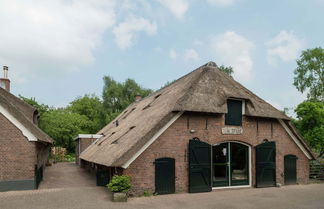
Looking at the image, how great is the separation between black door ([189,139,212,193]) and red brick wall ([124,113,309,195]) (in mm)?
230

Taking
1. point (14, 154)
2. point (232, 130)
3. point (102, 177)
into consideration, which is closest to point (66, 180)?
point (102, 177)

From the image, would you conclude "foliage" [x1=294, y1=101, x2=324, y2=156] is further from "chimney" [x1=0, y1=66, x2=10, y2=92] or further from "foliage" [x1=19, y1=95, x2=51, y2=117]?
"foliage" [x1=19, y1=95, x2=51, y2=117]

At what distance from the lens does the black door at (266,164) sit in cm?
1367

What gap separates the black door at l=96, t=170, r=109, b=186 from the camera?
13378 mm

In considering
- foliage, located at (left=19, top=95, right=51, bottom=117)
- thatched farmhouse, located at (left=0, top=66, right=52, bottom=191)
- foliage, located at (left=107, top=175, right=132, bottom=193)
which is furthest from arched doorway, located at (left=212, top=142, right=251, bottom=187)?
foliage, located at (left=19, top=95, right=51, bottom=117)

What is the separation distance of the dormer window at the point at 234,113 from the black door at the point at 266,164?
176cm

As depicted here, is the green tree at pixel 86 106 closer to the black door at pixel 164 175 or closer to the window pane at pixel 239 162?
the window pane at pixel 239 162

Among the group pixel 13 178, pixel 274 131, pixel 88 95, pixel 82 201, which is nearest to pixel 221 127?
pixel 274 131

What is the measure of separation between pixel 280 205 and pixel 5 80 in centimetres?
2070

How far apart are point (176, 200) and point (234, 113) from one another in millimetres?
5469

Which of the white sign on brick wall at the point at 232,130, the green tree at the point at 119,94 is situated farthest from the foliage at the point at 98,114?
the white sign on brick wall at the point at 232,130

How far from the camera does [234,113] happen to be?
13617 millimetres

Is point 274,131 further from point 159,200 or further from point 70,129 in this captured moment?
point 70,129

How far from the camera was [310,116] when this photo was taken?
1803 cm
